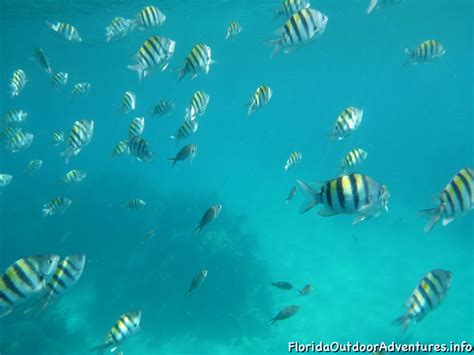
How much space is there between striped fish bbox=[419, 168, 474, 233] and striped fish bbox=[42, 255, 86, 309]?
3839 mm

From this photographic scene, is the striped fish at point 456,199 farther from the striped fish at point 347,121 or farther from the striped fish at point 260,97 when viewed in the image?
the striped fish at point 260,97

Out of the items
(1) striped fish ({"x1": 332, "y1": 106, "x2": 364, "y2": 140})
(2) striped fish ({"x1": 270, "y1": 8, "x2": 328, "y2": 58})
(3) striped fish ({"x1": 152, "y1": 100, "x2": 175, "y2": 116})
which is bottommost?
(2) striped fish ({"x1": 270, "y1": 8, "x2": 328, "y2": 58})

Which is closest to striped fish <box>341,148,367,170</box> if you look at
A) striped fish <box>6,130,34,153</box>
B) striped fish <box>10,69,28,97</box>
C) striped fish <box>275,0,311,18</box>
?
striped fish <box>275,0,311,18</box>

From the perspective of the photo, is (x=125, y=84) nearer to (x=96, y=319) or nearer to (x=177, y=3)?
(x=177, y=3)

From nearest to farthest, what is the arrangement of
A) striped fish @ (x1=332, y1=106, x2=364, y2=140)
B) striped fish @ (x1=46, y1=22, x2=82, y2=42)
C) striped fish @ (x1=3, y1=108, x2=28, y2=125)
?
striped fish @ (x1=332, y1=106, x2=364, y2=140) → striped fish @ (x1=46, y1=22, x2=82, y2=42) → striped fish @ (x1=3, y1=108, x2=28, y2=125)

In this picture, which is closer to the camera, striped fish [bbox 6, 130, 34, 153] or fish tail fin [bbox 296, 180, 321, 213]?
fish tail fin [bbox 296, 180, 321, 213]

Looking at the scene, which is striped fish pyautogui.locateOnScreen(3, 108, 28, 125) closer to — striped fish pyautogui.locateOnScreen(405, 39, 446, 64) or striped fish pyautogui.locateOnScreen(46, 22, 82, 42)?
striped fish pyautogui.locateOnScreen(46, 22, 82, 42)

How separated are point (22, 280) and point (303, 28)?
14.7ft

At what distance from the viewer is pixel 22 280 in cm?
355

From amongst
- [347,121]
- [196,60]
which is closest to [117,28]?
[196,60]

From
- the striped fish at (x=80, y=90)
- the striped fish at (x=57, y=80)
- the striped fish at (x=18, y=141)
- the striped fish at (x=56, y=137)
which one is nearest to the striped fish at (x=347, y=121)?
the striped fish at (x=57, y=80)

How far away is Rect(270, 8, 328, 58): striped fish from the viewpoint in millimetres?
4961

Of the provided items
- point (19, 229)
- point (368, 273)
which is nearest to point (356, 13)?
point (368, 273)

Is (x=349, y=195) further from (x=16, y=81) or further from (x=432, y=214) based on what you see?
(x=16, y=81)
